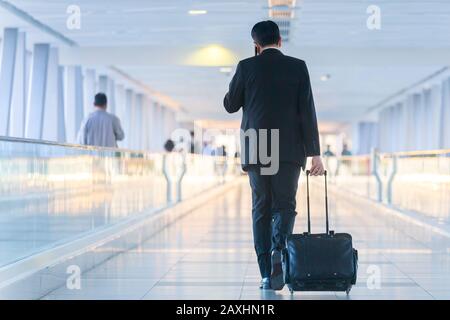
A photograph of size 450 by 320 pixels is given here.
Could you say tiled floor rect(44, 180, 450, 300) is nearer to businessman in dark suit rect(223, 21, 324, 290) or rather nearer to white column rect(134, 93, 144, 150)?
businessman in dark suit rect(223, 21, 324, 290)

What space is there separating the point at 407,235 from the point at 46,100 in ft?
46.3

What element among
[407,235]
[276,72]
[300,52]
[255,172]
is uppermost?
[300,52]

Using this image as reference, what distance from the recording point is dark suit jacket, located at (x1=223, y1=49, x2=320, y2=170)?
584 cm

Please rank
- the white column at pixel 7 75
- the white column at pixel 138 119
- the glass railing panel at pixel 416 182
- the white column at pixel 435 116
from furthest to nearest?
the white column at pixel 138 119 → the white column at pixel 435 116 → the white column at pixel 7 75 → the glass railing panel at pixel 416 182

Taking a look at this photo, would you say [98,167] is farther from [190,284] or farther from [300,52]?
[300,52]

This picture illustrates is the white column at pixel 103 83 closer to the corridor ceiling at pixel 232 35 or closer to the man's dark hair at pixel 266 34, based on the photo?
the corridor ceiling at pixel 232 35

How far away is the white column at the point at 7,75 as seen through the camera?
67.9 feet

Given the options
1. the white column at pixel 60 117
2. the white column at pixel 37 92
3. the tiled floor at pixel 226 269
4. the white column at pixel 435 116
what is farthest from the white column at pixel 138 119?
the tiled floor at pixel 226 269

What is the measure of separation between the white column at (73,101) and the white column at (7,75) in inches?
203

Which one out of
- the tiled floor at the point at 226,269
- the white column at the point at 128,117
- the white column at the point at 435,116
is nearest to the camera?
the tiled floor at the point at 226,269

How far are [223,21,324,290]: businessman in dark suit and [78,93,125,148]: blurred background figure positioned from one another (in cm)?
559

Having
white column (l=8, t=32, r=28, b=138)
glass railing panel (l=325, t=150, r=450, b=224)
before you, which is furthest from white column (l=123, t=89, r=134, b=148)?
glass railing panel (l=325, t=150, r=450, b=224)
